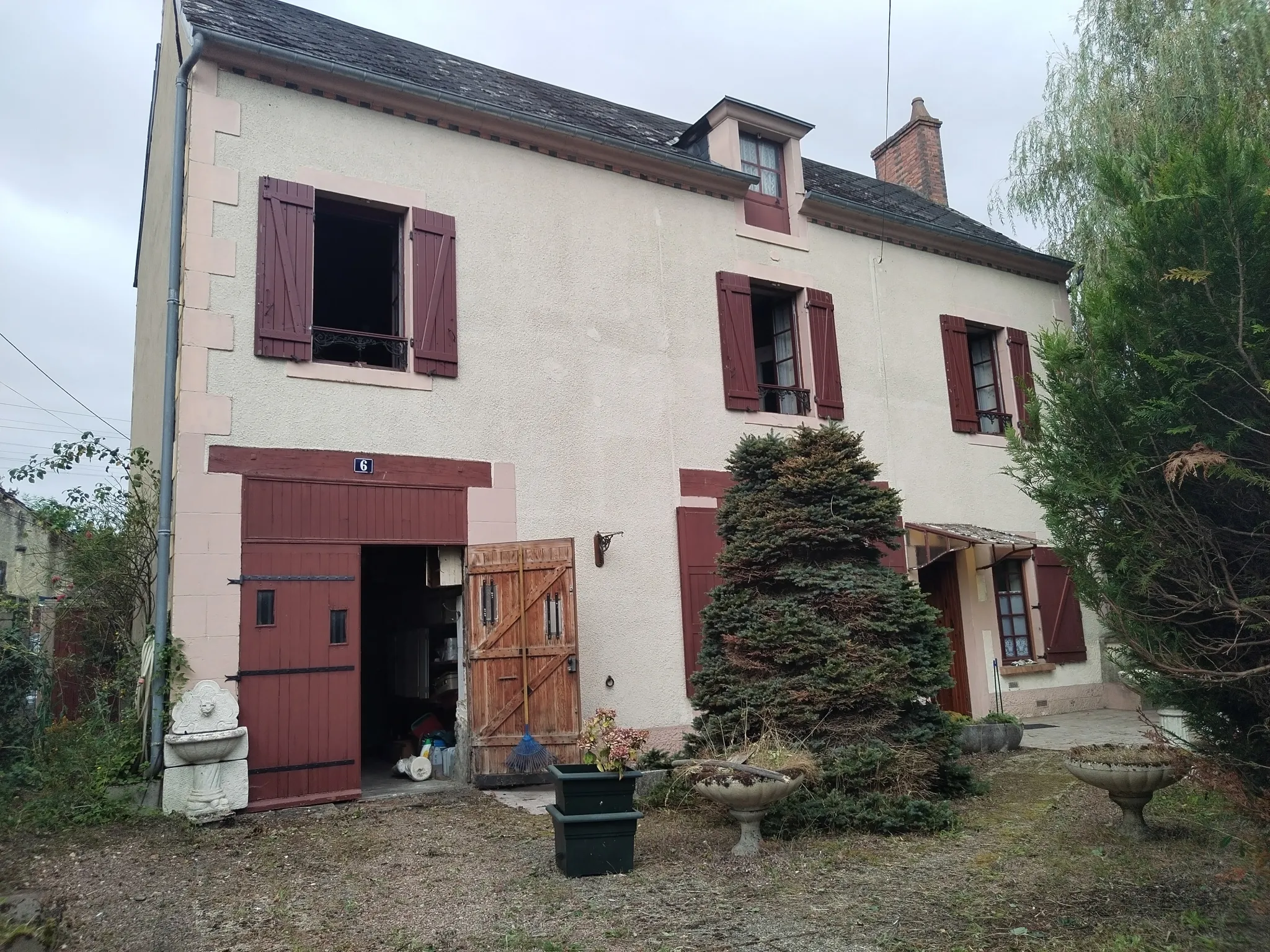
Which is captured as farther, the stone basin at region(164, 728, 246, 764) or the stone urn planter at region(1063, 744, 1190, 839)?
the stone basin at region(164, 728, 246, 764)

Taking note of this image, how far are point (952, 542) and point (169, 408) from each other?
8523 mm

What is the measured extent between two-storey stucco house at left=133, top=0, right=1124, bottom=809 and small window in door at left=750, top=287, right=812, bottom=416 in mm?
46

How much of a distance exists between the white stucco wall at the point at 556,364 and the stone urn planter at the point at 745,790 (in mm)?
3155

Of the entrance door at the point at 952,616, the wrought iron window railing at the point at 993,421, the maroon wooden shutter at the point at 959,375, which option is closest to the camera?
the entrance door at the point at 952,616

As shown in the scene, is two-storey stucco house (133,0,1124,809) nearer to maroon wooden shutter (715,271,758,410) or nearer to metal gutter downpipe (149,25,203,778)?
maroon wooden shutter (715,271,758,410)

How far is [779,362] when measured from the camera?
11102 millimetres

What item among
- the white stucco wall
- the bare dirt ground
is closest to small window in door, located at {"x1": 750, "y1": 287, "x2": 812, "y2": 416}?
the white stucco wall

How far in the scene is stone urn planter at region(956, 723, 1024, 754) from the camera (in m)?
8.85

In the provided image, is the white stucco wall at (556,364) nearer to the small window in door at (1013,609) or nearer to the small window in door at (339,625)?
the small window in door at (339,625)

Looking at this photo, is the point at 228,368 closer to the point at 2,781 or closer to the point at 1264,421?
the point at 2,781

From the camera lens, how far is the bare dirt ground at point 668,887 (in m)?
3.96

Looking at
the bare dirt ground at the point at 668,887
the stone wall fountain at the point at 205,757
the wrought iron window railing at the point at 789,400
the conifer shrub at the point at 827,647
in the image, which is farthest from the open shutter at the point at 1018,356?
the stone wall fountain at the point at 205,757

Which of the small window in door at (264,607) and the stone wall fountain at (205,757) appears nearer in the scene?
the stone wall fountain at (205,757)

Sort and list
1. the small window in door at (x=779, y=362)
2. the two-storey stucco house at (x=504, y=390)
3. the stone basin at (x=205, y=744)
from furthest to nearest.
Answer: the small window in door at (x=779, y=362) < the two-storey stucco house at (x=504, y=390) < the stone basin at (x=205, y=744)
